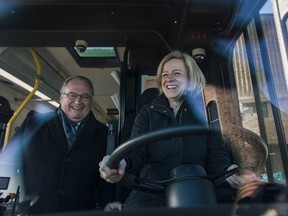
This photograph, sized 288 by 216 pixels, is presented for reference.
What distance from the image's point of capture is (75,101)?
202 centimetres

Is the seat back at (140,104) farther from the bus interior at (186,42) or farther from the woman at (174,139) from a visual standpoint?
the woman at (174,139)

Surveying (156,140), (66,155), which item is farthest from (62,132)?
(156,140)

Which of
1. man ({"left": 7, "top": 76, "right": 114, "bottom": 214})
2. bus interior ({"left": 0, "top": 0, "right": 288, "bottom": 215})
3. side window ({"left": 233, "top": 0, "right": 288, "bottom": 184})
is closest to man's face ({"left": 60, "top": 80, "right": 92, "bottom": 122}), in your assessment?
man ({"left": 7, "top": 76, "right": 114, "bottom": 214})

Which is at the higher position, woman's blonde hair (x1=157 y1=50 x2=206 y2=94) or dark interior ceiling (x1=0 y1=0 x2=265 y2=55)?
dark interior ceiling (x1=0 y1=0 x2=265 y2=55)

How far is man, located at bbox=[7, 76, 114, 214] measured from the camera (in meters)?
1.87

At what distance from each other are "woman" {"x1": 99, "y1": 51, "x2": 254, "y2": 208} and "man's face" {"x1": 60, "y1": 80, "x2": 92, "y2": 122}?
2.29 ft

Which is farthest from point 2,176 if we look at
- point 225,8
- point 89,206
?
point 225,8

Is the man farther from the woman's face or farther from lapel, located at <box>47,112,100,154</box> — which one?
the woman's face

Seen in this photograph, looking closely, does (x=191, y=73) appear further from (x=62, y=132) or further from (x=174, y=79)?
(x=62, y=132)

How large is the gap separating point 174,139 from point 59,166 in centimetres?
92

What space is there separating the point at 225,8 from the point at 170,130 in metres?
1.21

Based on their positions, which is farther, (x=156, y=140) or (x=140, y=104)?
(x=140, y=104)

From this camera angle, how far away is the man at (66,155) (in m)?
1.87

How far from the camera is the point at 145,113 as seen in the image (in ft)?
4.71
